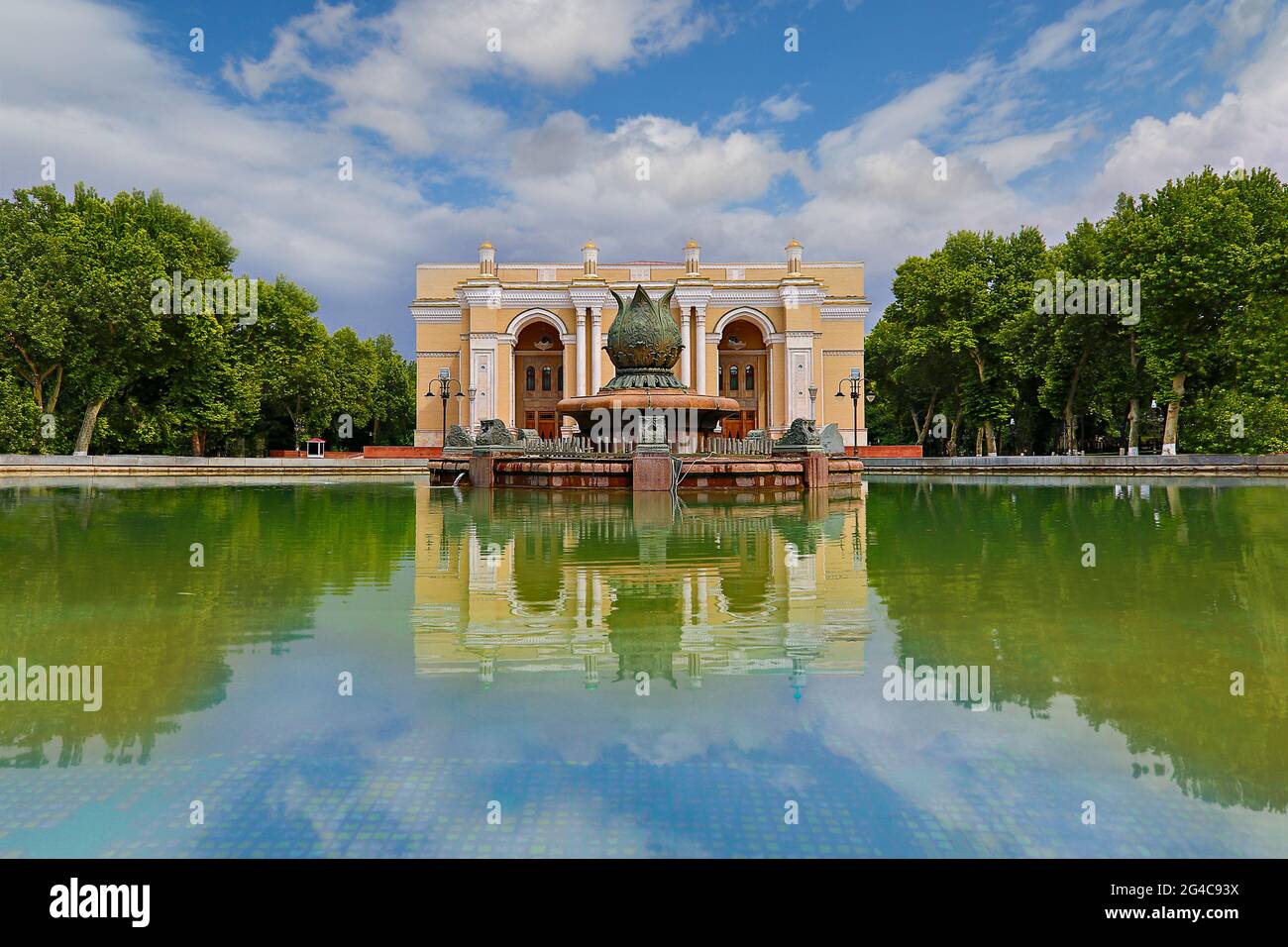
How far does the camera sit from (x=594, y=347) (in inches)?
1927

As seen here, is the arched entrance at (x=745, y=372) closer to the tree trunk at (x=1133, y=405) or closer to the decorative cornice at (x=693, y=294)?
the decorative cornice at (x=693, y=294)

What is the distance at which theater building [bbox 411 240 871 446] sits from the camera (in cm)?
4909

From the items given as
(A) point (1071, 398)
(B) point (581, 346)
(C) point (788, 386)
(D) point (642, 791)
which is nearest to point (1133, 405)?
(A) point (1071, 398)

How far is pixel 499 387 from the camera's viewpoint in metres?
49.4

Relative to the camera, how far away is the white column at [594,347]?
48812 millimetres

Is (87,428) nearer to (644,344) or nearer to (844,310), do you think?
(644,344)

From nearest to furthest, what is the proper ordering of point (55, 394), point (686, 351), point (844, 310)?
point (55, 394) < point (686, 351) < point (844, 310)

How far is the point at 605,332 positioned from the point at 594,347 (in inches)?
43.6

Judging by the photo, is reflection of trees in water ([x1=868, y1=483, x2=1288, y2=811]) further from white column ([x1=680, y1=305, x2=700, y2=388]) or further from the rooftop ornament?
white column ([x1=680, y1=305, x2=700, y2=388])

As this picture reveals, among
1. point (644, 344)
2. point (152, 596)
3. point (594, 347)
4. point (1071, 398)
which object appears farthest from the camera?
point (594, 347)

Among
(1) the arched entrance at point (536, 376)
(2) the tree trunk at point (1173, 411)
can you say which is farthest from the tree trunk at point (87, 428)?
(2) the tree trunk at point (1173, 411)
